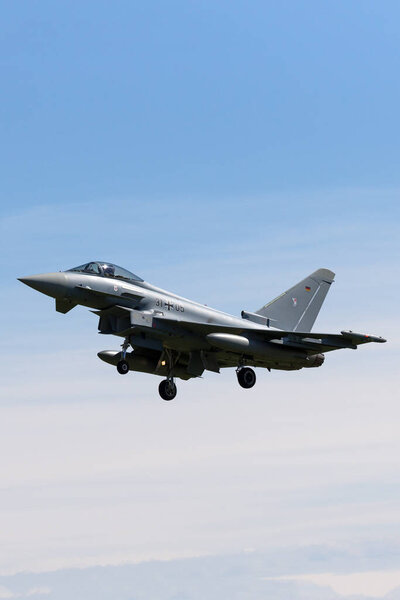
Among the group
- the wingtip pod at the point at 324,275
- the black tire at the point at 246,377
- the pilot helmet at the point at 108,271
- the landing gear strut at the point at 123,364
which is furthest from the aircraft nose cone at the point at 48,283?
the wingtip pod at the point at 324,275

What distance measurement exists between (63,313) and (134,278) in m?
3.19

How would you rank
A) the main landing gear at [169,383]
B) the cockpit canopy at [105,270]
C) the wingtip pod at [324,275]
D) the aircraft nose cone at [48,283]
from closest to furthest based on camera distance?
the aircraft nose cone at [48,283]
the cockpit canopy at [105,270]
the main landing gear at [169,383]
the wingtip pod at [324,275]

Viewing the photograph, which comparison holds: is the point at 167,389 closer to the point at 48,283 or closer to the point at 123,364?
the point at 123,364

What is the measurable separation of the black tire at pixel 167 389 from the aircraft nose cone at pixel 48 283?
662 cm

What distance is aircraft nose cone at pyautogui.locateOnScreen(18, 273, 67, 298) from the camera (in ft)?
137

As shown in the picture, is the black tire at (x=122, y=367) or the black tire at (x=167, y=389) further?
the black tire at (x=167, y=389)

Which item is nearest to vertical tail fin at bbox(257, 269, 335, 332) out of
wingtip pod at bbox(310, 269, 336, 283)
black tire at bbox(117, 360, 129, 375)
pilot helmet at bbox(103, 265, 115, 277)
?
wingtip pod at bbox(310, 269, 336, 283)

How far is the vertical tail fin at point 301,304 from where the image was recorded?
48625 mm

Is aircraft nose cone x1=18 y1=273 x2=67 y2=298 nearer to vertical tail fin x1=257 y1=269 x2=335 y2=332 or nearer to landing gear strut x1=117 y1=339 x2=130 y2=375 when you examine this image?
landing gear strut x1=117 y1=339 x2=130 y2=375

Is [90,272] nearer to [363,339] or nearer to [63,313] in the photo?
[63,313]

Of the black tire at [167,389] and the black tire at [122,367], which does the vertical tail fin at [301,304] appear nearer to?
the black tire at [167,389]

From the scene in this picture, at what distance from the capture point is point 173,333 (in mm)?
44156

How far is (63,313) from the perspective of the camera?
141 feet

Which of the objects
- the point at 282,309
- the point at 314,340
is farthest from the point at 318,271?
the point at 314,340
